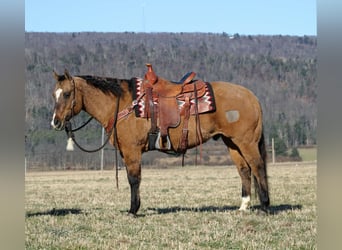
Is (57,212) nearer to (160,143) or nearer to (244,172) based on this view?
(160,143)

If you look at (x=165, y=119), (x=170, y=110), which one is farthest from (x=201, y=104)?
(x=165, y=119)

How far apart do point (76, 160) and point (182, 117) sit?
125 ft

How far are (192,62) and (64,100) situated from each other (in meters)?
121

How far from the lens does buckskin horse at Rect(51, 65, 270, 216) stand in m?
8.72

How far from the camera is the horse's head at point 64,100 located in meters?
8.62

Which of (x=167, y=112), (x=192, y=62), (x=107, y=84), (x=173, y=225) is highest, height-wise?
(x=192, y=62)

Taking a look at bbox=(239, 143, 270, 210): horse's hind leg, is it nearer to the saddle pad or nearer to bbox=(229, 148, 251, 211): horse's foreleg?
bbox=(229, 148, 251, 211): horse's foreleg

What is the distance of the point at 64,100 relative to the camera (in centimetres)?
865

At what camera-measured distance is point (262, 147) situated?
30.1 ft

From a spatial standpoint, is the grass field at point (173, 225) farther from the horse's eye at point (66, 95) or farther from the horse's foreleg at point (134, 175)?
the horse's eye at point (66, 95)

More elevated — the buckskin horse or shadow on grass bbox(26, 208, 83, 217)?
the buckskin horse

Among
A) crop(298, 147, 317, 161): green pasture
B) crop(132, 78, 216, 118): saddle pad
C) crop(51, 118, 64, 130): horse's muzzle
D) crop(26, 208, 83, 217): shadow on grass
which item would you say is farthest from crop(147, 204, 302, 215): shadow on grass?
crop(298, 147, 317, 161): green pasture
